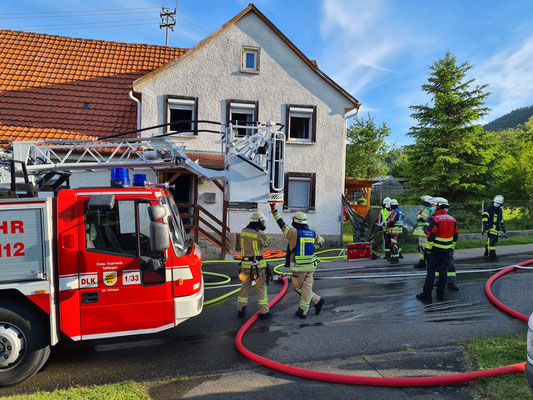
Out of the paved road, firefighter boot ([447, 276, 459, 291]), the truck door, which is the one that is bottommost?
the paved road

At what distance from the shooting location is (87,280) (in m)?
4.20

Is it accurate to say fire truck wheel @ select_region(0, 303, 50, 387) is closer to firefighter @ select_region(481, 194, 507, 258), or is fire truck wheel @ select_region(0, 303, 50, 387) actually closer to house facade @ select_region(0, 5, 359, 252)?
house facade @ select_region(0, 5, 359, 252)

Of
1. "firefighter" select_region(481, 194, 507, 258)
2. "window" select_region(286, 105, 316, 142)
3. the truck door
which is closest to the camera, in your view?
the truck door

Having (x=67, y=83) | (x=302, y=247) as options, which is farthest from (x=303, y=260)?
(x=67, y=83)

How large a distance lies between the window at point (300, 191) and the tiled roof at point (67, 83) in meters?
6.39

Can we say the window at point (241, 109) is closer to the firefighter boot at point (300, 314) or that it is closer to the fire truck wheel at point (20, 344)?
the firefighter boot at point (300, 314)

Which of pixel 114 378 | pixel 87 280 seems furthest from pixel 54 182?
pixel 114 378

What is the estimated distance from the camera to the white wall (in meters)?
13.0

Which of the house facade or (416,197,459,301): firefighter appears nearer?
(416,197,459,301): firefighter

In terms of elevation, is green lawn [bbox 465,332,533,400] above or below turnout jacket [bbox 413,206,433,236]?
below

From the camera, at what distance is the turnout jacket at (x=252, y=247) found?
18.8ft

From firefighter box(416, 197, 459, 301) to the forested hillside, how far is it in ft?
522

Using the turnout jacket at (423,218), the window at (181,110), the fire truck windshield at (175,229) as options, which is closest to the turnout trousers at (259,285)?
the fire truck windshield at (175,229)

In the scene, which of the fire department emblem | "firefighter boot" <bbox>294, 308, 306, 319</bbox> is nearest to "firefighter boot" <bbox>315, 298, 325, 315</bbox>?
"firefighter boot" <bbox>294, 308, 306, 319</bbox>
